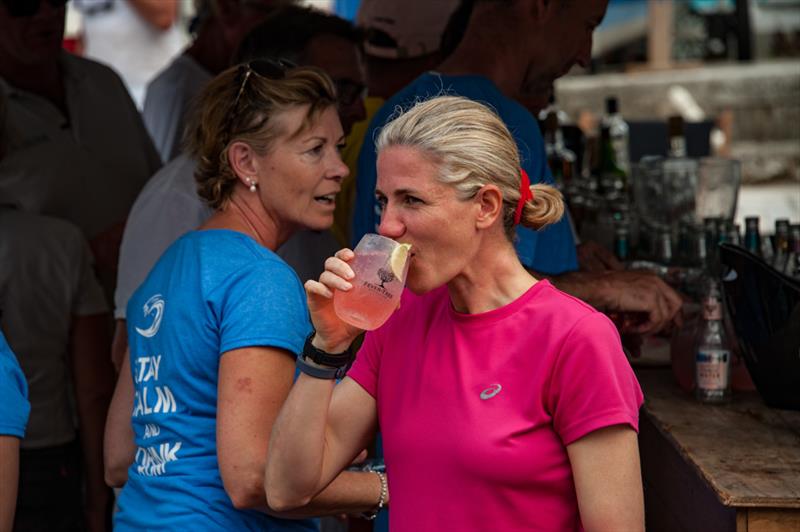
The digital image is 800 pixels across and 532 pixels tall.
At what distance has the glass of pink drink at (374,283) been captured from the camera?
5.72 ft

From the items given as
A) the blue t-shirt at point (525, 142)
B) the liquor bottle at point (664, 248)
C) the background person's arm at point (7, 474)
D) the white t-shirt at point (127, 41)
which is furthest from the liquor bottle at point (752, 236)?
the white t-shirt at point (127, 41)

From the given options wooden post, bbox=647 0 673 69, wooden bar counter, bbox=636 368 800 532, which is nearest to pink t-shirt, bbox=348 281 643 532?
wooden bar counter, bbox=636 368 800 532

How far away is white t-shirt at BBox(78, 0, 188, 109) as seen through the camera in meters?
8.43

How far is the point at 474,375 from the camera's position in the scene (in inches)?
71.8

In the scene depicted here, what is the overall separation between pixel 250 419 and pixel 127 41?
683cm

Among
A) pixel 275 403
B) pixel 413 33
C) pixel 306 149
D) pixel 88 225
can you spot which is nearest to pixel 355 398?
pixel 275 403

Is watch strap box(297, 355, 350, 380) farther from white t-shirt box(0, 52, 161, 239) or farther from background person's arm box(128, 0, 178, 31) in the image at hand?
background person's arm box(128, 0, 178, 31)

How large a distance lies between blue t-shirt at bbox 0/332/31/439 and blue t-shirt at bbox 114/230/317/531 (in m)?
0.24

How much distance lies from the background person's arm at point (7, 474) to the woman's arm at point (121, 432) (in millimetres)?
457

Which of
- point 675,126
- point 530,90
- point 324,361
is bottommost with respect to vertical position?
point 675,126

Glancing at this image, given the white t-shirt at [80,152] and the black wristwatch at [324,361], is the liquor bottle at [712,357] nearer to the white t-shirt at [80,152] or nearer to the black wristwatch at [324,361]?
the black wristwatch at [324,361]

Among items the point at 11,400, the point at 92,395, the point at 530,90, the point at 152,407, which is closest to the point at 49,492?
the point at 92,395

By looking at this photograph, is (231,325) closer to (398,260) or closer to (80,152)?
(398,260)

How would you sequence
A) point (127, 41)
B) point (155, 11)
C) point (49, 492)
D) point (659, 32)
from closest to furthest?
point (49, 492) < point (155, 11) < point (127, 41) < point (659, 32)
